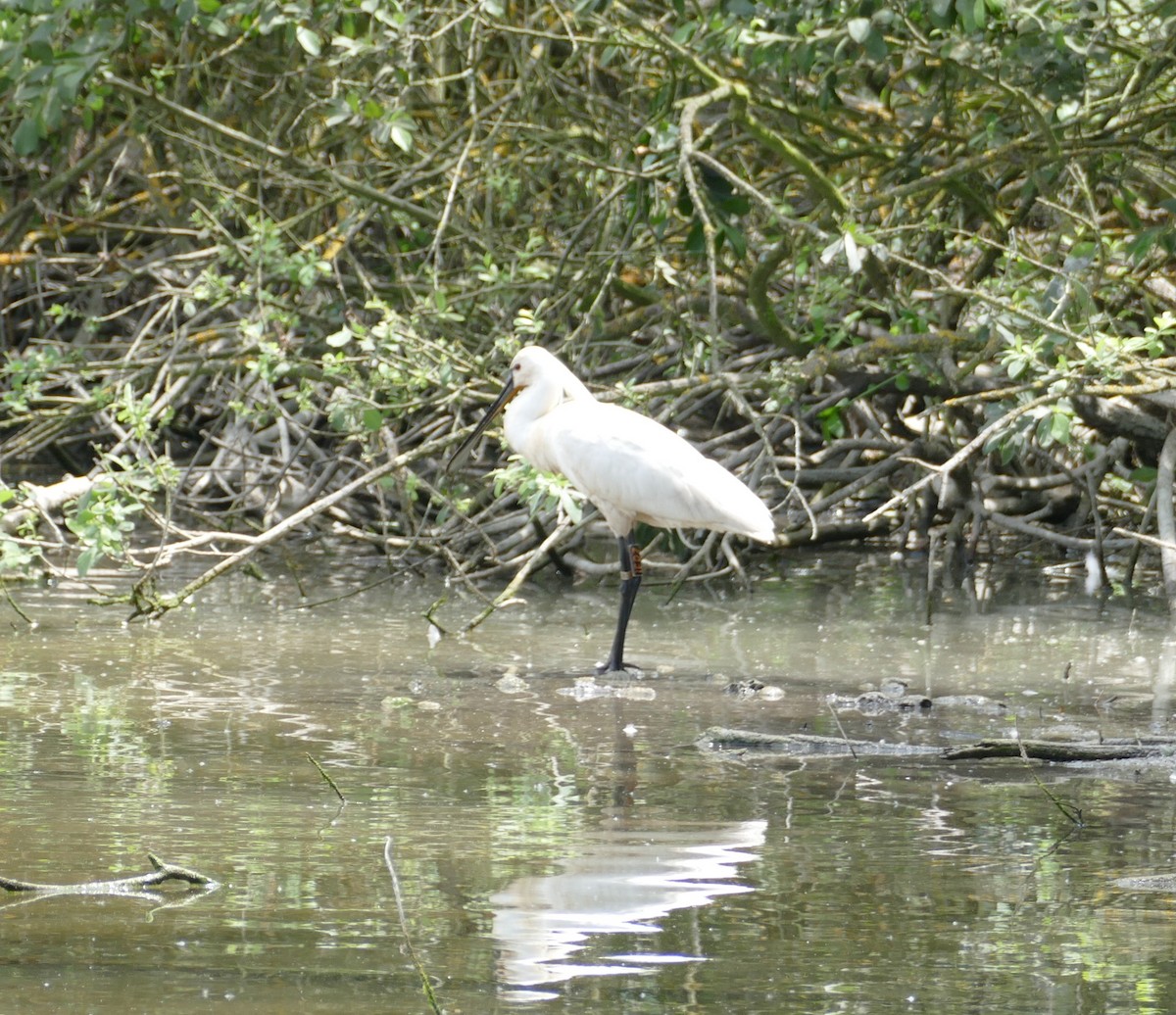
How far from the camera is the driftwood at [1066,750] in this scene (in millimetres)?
4836

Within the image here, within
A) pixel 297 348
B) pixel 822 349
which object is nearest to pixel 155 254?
pixel 297 348

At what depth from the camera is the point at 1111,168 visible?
8133 mm

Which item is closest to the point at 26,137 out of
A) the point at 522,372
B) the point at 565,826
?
the point at 522,372

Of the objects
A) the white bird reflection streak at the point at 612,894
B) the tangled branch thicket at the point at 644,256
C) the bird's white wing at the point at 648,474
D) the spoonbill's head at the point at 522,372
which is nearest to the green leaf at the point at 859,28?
the tangled branch thicket at the point at 644,256

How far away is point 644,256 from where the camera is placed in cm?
869

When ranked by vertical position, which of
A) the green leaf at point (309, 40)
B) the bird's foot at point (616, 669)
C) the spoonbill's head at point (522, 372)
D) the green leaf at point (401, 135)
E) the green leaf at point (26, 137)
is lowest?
the bird's foot at point (616, 669)

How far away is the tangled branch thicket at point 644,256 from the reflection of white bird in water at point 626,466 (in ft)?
0.54

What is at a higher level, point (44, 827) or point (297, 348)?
point (297, 348)

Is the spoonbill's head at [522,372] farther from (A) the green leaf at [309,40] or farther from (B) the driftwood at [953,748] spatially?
(B) the driftwood at [953,748]

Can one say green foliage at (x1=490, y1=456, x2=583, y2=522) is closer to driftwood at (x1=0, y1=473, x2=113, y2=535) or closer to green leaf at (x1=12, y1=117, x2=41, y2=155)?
driftwood at (x1=0, y1=473, x2=113, y2=535)

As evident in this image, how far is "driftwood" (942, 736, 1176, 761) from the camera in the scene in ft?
15.9

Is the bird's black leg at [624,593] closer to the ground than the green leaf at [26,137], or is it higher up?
closer to the ground

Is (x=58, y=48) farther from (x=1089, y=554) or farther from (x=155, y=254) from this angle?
(x=1089, y=554)

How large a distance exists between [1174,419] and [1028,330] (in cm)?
97
